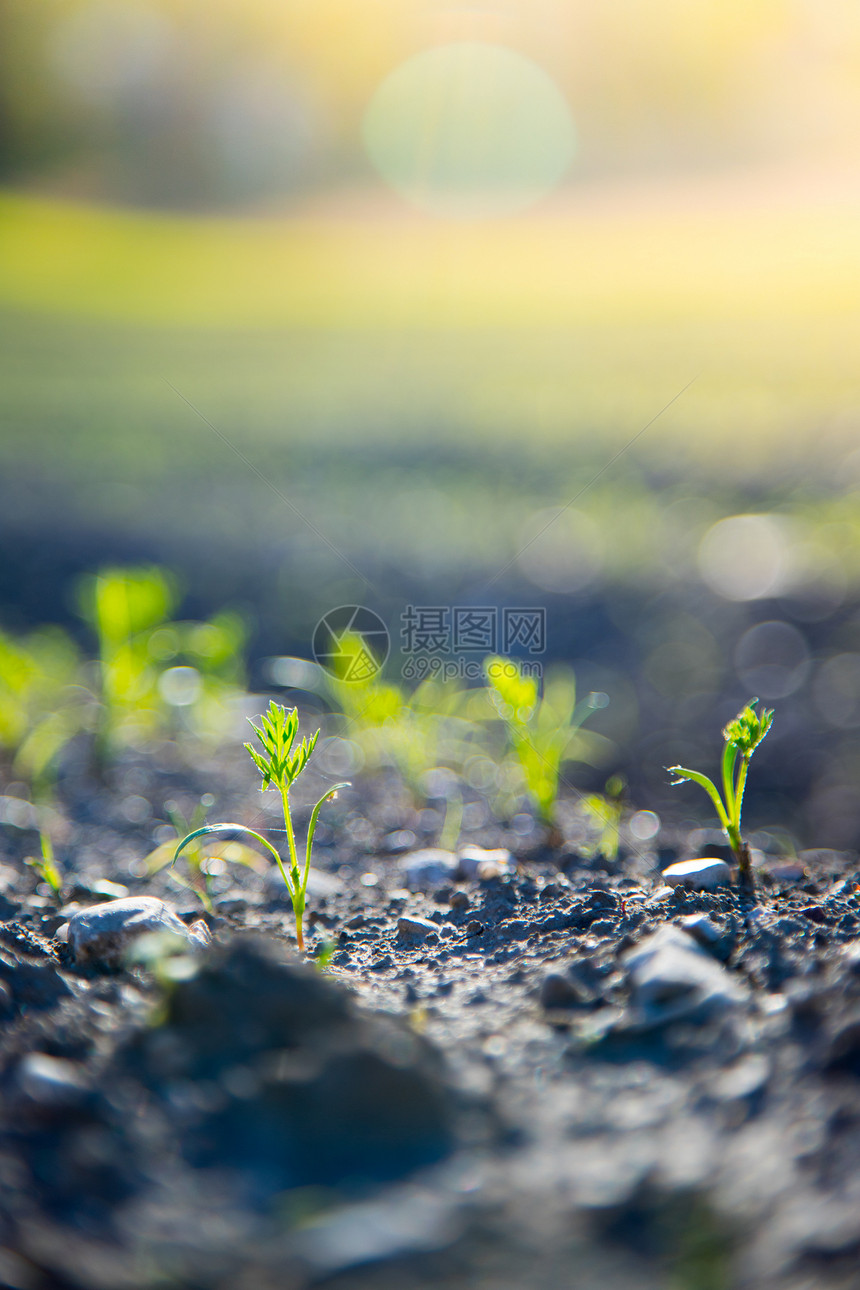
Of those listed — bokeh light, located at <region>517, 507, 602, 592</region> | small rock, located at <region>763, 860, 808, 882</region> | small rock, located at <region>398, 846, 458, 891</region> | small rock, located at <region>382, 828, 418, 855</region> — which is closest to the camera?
small rock, located at <region>763, 860, 808, 882</region>

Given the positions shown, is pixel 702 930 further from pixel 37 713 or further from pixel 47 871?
pixel 37 713

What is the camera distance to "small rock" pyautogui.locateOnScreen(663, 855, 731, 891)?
1317 mm

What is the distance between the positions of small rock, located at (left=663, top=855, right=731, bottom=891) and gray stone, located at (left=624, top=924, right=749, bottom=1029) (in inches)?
11.1

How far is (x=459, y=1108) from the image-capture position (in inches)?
33.9

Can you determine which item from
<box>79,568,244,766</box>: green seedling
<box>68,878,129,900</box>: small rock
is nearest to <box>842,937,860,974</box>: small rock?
<box>68,878,129,900</box>: small rock

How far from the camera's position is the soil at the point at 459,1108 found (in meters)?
0.70

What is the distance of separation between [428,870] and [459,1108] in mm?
730

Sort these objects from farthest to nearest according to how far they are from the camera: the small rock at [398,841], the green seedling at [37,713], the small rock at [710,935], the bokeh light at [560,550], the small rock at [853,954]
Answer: the bokeh light at [560,550]
the green seedling at [37,713]
the small rock at [398,841]
the small rock at [710,935]
the small rock at [853,954]

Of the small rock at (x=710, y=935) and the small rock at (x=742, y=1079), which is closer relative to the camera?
the small rock at (x=742, y=1079)

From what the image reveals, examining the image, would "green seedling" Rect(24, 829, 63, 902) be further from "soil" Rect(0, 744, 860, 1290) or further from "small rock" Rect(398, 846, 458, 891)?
"small rock" Rect(398, 846, 458, 891)

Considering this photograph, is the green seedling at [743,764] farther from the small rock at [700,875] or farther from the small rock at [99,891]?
the small rock at [99,891]

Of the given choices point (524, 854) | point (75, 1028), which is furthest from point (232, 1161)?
point (524, 854)

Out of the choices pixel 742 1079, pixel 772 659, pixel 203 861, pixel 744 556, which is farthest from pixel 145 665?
pixel 744 556

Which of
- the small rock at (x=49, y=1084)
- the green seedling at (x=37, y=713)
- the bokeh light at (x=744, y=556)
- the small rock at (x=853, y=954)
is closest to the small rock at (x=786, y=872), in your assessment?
the small rock at (x=853, y=954)
